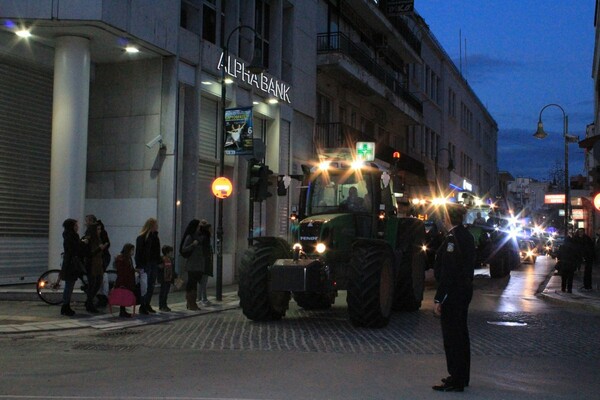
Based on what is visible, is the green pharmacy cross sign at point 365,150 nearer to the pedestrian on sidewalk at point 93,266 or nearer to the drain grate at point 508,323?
the drain grate at point 508,323

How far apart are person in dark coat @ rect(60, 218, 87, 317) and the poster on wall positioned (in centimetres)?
538

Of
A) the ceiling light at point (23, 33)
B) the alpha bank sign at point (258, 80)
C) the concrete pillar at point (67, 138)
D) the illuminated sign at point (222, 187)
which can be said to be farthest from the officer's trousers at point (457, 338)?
the alpha bank sign at point (258, 80)

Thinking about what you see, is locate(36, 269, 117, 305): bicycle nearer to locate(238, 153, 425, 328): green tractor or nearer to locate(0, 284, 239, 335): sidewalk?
locate(0, 284, 239, 335): sidewalk

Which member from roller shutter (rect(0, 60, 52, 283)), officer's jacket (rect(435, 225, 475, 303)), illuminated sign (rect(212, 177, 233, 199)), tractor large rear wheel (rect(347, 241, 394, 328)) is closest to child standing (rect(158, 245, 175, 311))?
illuminated sign (rect(212, 177, 233, 199))

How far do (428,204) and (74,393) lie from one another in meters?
19.1

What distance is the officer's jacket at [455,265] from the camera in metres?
7.23

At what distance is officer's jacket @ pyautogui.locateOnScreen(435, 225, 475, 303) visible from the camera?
7.23m

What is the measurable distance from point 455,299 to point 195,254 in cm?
824

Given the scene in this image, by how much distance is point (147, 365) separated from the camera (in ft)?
27.1

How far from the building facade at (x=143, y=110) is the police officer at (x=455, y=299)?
9.54m

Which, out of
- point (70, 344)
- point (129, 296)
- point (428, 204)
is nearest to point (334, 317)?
point (129, 296)

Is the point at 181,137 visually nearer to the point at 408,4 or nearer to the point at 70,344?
the point at 70,344

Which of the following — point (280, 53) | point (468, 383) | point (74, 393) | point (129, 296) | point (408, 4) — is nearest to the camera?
point (74, 393)

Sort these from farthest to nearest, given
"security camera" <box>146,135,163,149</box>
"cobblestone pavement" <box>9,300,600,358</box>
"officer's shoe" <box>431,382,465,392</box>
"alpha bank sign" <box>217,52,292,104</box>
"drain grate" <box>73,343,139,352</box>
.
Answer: "alpha bank sign" <box>217,52,292,104</box> < "security camera" <box>146,135,163,149</box> < "cobblestone pavement" <box>9,300,600,358</box> < "drain grate" <box>73,343,139,352</box> < "officer's shoe" <box>431,382,465,392</box>
